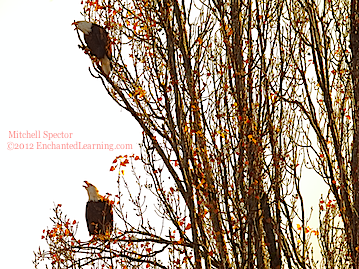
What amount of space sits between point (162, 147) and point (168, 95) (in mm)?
228

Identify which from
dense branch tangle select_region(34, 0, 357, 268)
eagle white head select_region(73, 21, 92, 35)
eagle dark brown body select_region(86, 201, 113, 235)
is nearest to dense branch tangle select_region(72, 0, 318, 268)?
dense branch tangle select_region(34, 0, 357, 268)

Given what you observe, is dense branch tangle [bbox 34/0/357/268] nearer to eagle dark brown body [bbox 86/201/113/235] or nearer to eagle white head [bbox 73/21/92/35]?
eagle white head [bbox 73/21/92/35]

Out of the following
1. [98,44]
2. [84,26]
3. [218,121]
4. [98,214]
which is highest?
[84,26]

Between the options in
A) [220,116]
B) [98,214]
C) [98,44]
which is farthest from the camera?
[98,214]

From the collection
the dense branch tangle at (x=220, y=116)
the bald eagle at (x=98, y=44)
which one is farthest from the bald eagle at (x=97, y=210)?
the bald eagle at (x=98, y=44)

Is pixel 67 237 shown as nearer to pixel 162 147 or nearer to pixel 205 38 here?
pixel 162 147

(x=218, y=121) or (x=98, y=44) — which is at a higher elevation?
(x=98, y=44)

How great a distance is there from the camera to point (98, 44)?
7.06ft

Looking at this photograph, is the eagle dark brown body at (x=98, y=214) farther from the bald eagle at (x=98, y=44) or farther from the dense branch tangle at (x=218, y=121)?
the bald eagle at (x=98, y=44)

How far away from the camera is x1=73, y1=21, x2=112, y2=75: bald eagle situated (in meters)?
2.15

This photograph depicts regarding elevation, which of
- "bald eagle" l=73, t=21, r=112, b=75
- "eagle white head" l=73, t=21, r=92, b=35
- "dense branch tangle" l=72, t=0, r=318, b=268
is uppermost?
"eagle white head" l=73, t=21, r=92, b=35

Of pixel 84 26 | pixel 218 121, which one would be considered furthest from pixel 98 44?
pixel 218 121

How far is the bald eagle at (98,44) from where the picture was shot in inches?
84.7

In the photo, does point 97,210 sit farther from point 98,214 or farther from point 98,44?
point 98,44
